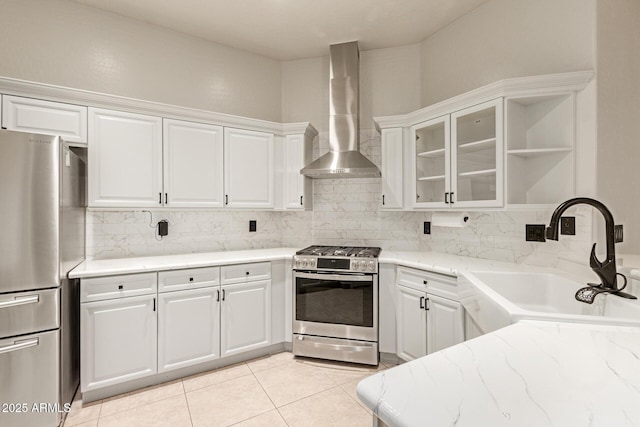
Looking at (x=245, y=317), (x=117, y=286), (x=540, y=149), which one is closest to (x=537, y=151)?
(x=540, y=149)

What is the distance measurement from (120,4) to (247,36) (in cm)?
108

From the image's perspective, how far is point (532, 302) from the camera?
1.94 meters

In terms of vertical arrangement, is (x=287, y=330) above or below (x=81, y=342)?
below

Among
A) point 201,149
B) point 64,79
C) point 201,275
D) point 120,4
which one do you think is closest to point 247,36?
point 120,4

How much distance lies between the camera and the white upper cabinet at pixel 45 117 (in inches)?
82.8

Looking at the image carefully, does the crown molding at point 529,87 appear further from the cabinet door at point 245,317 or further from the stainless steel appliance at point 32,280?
the stainless steel appliance at point 32,280

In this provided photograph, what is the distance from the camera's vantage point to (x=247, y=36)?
10.2 feet

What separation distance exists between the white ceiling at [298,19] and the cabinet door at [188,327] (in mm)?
2427

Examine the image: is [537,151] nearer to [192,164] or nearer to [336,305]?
[336,305]

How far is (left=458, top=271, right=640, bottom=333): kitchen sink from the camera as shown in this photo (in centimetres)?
114

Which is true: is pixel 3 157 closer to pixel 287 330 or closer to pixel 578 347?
pixel 287 330

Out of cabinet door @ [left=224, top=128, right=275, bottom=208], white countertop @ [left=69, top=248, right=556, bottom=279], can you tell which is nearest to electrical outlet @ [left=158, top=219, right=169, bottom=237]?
white countertop @ [left=69, top=248, right=556, bottom=279]

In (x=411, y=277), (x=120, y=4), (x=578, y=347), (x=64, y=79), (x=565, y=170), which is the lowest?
(x=411, y=277)

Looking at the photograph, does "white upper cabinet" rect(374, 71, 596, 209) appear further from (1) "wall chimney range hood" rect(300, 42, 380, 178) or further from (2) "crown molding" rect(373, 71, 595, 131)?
(1) "wall chimney range hood" rect(300, 42, 380, 178)
